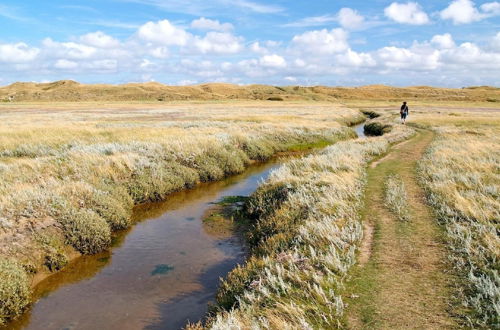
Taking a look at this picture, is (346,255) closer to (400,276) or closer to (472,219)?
(400,276)

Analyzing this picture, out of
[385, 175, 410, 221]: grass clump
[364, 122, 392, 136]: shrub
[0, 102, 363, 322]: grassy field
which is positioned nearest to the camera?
[0, 102, 363, 322]: grassy field

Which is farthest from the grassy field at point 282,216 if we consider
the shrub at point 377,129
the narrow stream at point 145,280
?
the shrub at point 377,129

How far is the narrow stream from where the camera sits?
773 cm

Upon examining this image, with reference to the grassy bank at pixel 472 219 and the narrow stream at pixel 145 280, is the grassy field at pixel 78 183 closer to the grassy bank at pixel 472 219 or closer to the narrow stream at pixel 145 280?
the narrow stream at pixel 145 280

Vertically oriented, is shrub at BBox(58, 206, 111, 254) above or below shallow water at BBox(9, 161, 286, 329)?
above

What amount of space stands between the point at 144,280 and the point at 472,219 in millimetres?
8556

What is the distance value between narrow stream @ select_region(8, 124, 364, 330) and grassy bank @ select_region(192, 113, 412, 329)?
911mm

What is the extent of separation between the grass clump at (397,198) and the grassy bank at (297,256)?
98cm

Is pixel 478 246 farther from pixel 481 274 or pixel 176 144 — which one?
pixel 176 144

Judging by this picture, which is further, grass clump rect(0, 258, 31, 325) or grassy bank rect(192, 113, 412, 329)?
grass clump rect(0, 258, 31, 325)

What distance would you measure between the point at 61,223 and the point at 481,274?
35.0 feet

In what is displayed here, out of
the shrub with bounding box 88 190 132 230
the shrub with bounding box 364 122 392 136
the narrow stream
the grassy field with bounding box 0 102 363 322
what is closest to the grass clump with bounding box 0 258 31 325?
the grassy field with bounding box 0 102 363 322

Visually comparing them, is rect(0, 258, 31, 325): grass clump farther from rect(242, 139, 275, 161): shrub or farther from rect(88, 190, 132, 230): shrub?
rect(242, 139, 275, 161): shrub

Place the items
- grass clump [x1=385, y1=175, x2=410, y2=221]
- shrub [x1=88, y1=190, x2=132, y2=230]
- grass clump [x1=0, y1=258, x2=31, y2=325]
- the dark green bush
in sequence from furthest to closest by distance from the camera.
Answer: shrub [x1=88, y1=190, x2=132, y2=230] < grass clump [x1=385, y1=175, x2=410, y2=221] < the dark green bush < grass clump [x1=0, y1=258, x2=31, y2=325]
